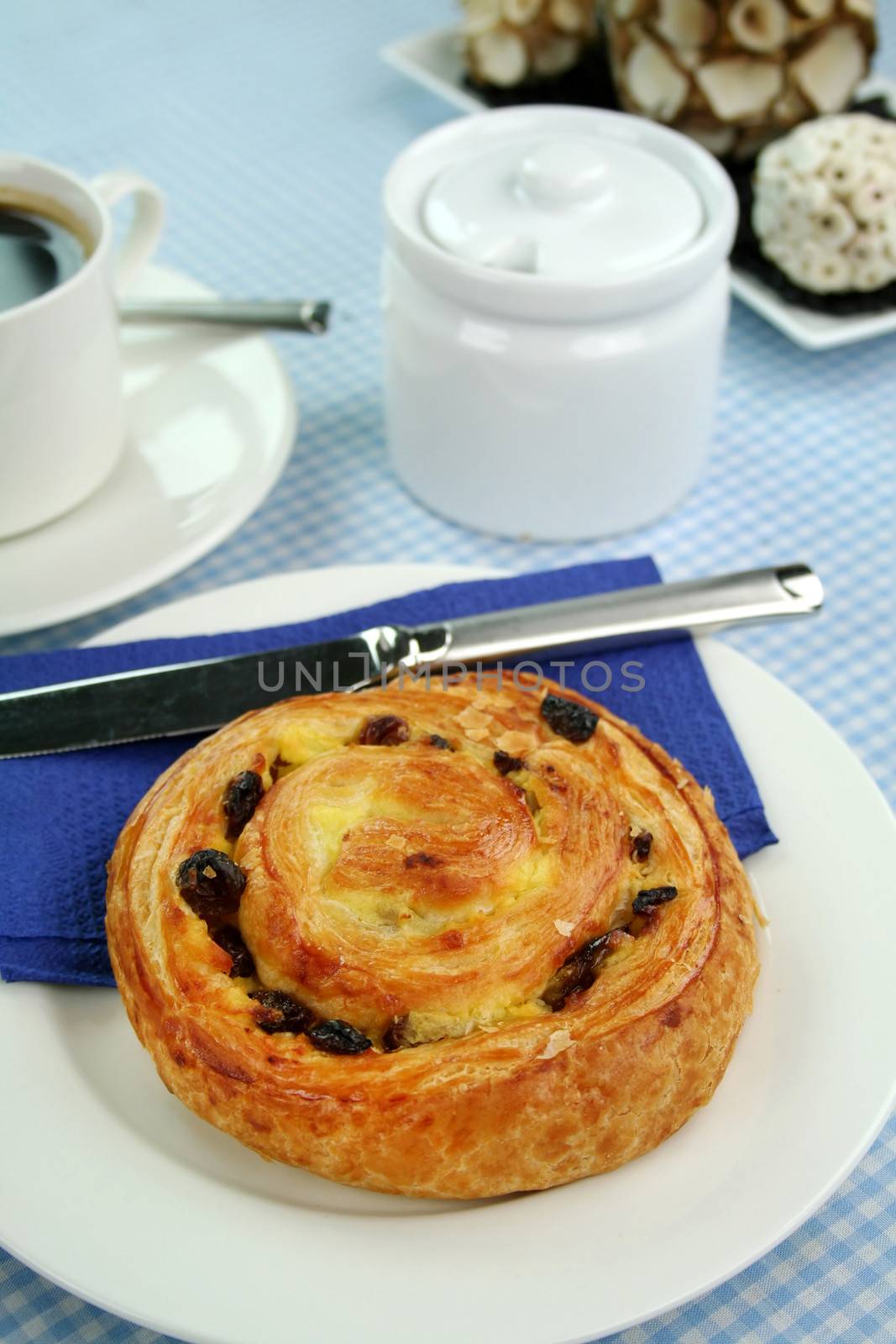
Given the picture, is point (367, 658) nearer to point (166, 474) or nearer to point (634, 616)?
point (634, 616)

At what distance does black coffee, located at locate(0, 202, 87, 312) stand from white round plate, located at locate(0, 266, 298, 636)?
0.95 feet

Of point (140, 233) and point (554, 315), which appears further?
point (140, 233)

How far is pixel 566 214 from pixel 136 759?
101 centimetres

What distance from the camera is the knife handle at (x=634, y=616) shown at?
1708mm

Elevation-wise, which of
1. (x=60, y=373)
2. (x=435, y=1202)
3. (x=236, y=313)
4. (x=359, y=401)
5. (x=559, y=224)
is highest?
(x=559, y=224)

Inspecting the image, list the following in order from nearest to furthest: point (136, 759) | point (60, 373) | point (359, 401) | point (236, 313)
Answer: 1. point (136, 759)
2. point (60, 373)
3. point (236, 313)
4. point (359, 401)

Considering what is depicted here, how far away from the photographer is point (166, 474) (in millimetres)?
2078

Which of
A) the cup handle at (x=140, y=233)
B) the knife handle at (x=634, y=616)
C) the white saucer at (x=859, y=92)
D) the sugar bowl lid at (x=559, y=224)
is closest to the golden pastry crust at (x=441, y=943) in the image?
the knife handle at (x=634, y=616)

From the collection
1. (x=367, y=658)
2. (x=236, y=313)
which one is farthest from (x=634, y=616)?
(x=236, y=313)

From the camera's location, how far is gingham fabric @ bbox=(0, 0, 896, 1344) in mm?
1334

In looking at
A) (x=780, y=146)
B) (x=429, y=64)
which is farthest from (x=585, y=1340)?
(x=429, y=64)

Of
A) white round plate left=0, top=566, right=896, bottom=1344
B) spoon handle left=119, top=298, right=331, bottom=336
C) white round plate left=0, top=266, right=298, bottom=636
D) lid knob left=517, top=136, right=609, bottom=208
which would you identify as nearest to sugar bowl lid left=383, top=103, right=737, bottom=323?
lid knob left=517, top=136, right=609, bottom=208

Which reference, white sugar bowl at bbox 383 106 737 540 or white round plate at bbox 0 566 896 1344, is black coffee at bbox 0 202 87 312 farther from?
white round plate at bbox 0 566 896 1344

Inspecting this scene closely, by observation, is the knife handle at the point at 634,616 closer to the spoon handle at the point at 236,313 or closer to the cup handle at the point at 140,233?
the spoon handle at the point at 236,313
